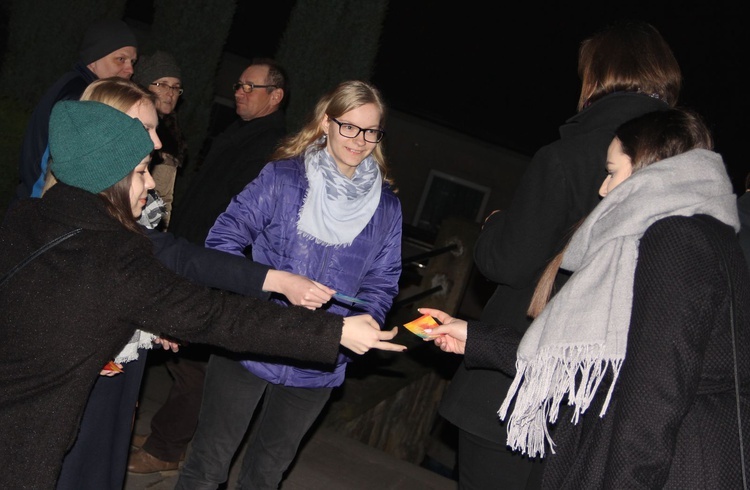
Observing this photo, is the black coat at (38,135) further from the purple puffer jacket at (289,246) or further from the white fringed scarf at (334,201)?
the white fringed scarf at (334,201)

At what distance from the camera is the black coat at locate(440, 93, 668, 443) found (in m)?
2.74

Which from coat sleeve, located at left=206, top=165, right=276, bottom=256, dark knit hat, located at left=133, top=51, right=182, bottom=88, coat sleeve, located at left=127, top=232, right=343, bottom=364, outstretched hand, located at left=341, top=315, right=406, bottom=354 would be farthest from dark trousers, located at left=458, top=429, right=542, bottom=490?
dark knit hat, located at left=133, top=51, right=182, bottom=88

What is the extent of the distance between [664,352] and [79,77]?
3.45 metres

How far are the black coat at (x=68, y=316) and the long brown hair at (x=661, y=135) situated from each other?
132 centimetres

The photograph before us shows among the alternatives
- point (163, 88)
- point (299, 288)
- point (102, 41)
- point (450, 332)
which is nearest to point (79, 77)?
point (102, 41)

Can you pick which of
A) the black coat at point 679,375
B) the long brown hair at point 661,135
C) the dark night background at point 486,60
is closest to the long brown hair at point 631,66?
the long brown hair at point 661,135

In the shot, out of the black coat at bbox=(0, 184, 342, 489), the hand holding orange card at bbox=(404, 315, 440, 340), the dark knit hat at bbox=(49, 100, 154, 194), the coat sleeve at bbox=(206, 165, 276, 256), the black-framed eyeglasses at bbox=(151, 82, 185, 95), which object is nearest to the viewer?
the black coat at bbox=(0, 184, 342, 489)

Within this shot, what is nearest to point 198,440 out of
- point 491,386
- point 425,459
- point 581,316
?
point 491,386

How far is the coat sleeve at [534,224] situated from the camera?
2738 millimetres

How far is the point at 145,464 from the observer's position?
14.4 feet

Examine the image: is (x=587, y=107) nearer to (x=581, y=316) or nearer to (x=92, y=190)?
(x=581, y=316)

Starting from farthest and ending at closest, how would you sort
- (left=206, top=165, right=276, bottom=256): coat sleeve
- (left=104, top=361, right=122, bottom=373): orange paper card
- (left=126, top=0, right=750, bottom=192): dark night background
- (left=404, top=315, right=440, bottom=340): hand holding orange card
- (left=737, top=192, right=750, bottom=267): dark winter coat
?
1. (left=126, top=0, right=750, bottom=192): dark night background
2. (left=206, top=165, right=276, bottom=256): coat sleeve
3. (left=404, top=315, right=440, bottom=340): hand holding orange card
4. (left=737, top=192, right=750, bottom=267): dark winter coat
5. (left=104, top=361, right=122, bottom=373): orange paper card

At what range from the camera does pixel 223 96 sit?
17641 mm

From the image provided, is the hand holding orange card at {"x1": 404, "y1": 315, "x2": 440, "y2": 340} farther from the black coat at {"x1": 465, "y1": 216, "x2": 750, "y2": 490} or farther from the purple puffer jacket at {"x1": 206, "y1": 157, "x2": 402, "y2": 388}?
the black coat at {"x1": 465, "y1": 216, "x2": 750, "y2": 490}
